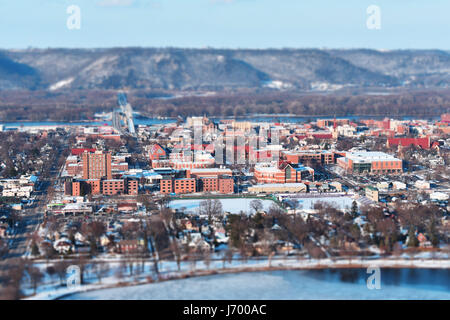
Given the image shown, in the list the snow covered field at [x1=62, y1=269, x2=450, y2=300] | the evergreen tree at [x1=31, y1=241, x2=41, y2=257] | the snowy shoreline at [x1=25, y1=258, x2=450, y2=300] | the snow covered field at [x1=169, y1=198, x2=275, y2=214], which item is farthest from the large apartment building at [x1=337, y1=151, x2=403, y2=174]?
the evergreen tree at [x1=31, y1=241, x2=41, y2=257]

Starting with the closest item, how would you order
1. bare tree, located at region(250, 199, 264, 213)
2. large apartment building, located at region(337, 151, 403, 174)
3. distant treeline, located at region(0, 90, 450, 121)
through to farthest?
bare tree, located at region(250, 199, 264, 213), large apartment building, located at region(337, 151, 403, 174), distant treeline, located at region(0, 90, 450, 121)

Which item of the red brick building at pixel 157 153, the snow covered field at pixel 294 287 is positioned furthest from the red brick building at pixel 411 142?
the snow covered field at pixel 294 287

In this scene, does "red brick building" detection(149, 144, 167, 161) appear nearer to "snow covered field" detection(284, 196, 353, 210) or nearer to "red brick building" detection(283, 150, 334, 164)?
"red brick building" detection(283, 150, 334, 164)

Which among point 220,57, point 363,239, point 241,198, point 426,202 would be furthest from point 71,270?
point 220,57

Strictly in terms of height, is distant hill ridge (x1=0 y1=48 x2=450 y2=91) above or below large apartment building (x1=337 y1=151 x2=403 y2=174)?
above

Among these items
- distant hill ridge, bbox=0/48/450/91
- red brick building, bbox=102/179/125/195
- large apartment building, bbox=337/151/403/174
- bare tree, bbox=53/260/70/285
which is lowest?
bare tree, bbox=53/260/70/285

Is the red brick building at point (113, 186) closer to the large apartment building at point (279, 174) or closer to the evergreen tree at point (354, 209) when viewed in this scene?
the large apartment building at point (279, 174)

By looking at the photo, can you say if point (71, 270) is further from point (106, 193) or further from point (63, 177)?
point (63, 177)
